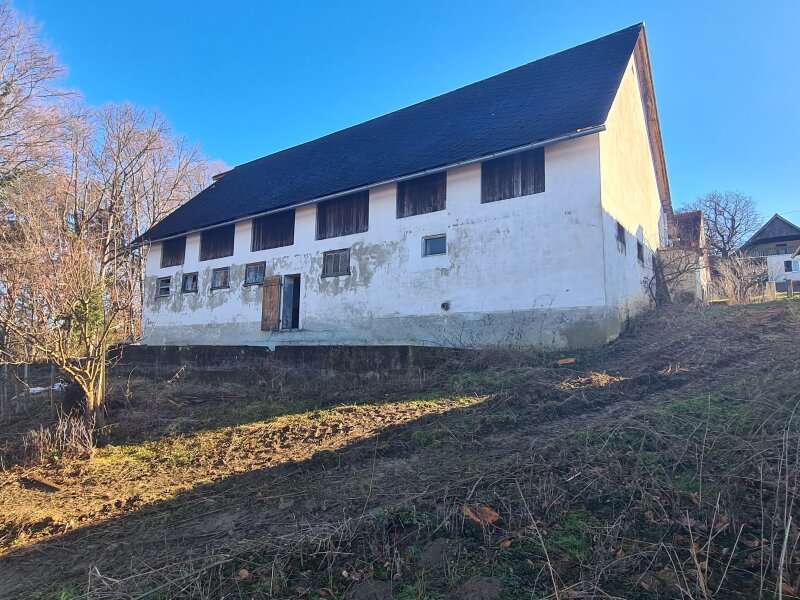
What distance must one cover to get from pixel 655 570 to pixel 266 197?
57.7 ft

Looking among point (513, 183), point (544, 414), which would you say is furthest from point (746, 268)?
point (544, 414)

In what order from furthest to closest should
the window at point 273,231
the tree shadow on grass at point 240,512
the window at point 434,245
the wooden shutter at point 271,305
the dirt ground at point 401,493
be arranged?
the window at point 273,231 → the wooden shutter at point 271,305 → the window at point 434,245 → the tree shadow on grass at point 240,512 → the dirt ground at point 401,493

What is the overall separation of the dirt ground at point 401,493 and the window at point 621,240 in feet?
12.6

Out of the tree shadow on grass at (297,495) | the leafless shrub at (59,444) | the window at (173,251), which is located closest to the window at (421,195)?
the tree shadow on grass at (297,495)

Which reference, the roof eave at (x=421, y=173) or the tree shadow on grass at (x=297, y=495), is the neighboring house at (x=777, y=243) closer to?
the roof eave at (x=421, y=173)

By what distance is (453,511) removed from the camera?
129 inches

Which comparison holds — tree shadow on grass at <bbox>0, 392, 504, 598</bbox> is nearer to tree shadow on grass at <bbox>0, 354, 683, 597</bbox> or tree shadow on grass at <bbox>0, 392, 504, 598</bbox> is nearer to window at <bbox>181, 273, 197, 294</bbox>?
tree shadow on grass at <bbox>0, 354, 683, 597</bbox>

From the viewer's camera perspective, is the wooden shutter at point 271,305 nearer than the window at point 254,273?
Yes

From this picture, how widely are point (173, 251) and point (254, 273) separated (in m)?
5.48

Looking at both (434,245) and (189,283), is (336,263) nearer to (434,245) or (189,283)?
(434,245)

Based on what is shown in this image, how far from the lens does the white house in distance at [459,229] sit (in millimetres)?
10789

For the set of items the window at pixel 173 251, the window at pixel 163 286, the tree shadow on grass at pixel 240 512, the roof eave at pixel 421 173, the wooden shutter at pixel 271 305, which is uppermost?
the roof eave at pixel 421 173

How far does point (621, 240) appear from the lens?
39.0 ft

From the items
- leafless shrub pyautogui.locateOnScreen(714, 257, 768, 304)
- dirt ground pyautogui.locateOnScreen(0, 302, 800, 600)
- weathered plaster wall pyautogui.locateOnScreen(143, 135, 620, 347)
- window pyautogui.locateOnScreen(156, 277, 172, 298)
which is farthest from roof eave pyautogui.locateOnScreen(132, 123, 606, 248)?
leafless shrub pyautogui.locateOnScreen(714, 257, 768, 304)
